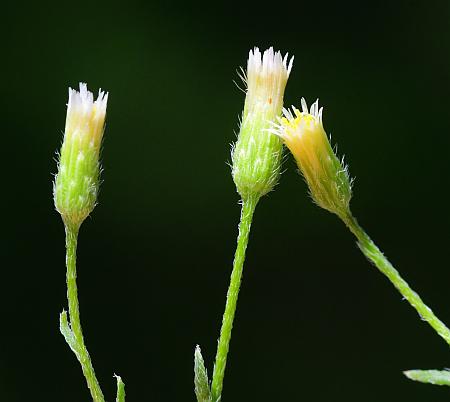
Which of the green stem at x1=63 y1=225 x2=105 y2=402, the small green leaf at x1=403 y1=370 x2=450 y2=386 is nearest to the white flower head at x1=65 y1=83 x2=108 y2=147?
the green stem at x1=63 y1=225 x2=105 y2=402

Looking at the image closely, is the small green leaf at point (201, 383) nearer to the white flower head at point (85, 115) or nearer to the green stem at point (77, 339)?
the green stem at point (77, 339)

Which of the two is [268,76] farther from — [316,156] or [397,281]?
Result: [397,281]

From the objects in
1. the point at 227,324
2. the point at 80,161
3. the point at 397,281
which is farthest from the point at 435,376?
the point at 80,161

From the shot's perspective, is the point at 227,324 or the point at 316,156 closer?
the point at 227,324

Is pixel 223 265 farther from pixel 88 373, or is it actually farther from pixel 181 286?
pixel 88 373

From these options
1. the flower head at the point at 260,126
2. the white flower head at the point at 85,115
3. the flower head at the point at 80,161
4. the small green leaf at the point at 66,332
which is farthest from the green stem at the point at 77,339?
the flower head at the point at 260,126

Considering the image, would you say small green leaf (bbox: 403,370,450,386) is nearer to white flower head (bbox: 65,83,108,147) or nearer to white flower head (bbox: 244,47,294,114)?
white flower head (bbox: 244,47,294,114)
